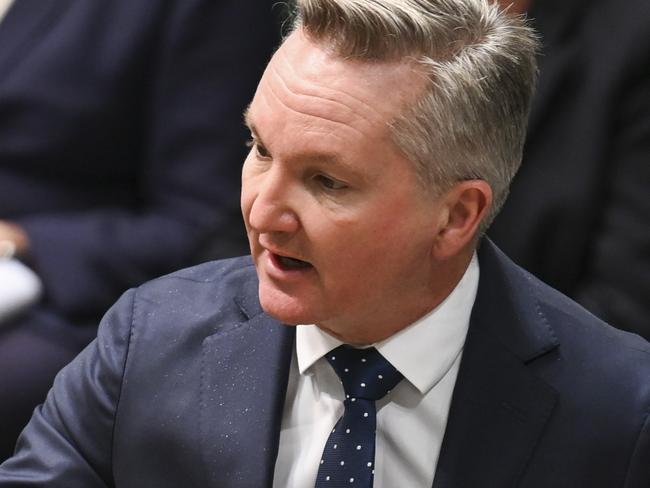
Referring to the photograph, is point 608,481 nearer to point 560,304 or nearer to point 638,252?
point 560,304

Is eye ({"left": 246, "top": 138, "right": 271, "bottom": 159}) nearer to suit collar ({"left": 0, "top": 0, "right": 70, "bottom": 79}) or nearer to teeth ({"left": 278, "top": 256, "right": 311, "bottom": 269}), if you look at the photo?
teeth ({"left": 278, "top": 256, "right": 311, "bottom": 269})

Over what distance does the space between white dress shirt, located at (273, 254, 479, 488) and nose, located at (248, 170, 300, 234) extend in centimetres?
19

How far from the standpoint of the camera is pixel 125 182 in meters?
2.31

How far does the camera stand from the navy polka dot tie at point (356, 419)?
1497 mm

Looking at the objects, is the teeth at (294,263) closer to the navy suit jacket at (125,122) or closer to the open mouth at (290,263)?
the open mouth at (290,263)

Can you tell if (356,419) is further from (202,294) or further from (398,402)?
(202,294)

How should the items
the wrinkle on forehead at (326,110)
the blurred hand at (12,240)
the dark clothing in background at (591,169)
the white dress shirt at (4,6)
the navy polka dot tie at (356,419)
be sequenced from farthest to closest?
the white dress shirt at (4,6) → the blurred hand at (12,240) → the dark clothing in background at (591,169) → the navy polka dot tie at (356,419) → the wrinkle on forehead at (326,110)

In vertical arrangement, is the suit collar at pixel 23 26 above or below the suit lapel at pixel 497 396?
above

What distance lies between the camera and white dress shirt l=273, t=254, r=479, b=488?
60.2 inches

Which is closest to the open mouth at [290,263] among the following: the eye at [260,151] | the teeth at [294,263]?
the teeth at [294,263]

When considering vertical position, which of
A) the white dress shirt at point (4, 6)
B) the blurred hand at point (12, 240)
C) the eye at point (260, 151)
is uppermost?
the eye at point (260, 151)

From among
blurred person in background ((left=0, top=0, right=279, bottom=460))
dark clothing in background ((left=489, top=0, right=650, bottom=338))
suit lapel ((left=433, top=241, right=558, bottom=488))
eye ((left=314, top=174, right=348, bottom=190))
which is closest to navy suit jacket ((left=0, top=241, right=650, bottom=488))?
suit lapel ((left=433, top=241, right=558, bottom=488))

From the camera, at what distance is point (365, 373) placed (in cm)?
153

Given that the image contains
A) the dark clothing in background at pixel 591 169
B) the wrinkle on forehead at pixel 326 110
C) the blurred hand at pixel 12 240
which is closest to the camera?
the wrinkle on forehead at pixel 326 110
